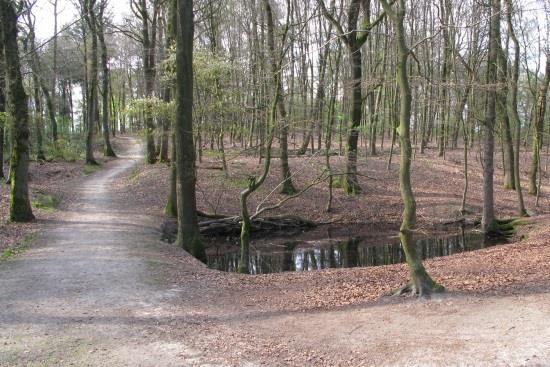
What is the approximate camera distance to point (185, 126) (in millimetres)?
12297

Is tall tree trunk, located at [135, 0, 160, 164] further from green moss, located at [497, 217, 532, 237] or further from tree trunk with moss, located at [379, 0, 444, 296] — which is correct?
tree trunk with moss, located at [379, 0, 444, 296]

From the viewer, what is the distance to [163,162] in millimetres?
27547

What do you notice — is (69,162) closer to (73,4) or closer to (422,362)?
(73,4)

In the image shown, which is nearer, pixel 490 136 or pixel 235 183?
pixel 490 136

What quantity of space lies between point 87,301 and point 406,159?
5.64 metres

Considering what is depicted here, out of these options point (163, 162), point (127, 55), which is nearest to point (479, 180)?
point (163, 162)

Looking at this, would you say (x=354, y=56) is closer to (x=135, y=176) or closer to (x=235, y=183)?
(x=235, y=183)

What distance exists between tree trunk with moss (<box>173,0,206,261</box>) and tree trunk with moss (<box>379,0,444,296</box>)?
19.9 feet

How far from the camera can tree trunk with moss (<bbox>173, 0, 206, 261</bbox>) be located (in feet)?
39.8

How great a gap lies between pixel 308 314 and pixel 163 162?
21371 mm

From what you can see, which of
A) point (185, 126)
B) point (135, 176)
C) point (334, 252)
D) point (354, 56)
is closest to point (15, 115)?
point (185, 126)

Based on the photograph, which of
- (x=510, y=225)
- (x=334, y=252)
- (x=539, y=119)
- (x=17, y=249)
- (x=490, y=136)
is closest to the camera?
(x=17, y=249)

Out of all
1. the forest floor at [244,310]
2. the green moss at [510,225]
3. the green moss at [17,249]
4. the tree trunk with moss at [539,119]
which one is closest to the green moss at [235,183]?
the forest floor at [244,310]

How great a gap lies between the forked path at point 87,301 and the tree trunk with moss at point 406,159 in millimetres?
3918
